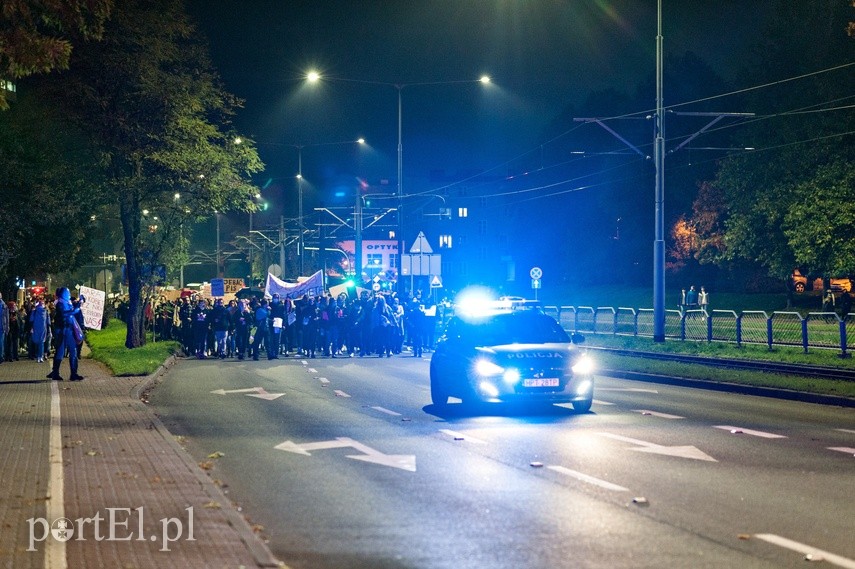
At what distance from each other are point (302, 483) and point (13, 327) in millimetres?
25835

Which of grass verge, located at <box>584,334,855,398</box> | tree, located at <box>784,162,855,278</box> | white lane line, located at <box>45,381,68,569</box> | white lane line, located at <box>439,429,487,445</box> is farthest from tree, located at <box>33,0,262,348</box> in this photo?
tree, located at <box>784,162,855,278</box>

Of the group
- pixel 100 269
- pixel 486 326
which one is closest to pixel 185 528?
pixel 486 326

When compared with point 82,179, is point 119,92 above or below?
above

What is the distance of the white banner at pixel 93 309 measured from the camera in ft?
106

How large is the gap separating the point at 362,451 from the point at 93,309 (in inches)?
837

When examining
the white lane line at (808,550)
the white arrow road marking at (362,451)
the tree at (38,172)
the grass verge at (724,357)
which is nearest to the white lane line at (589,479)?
the white arrow road marking at (362,451)

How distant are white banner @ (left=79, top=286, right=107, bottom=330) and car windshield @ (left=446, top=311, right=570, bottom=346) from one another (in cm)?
1618

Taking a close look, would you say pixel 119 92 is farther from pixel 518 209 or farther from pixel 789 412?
pixel 518 209

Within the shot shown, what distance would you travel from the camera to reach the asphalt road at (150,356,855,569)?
784cm

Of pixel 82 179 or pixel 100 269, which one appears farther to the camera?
pixel 100 269

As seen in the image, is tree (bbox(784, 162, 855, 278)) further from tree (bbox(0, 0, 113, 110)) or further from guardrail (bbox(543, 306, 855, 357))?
tree (bbox(0, 0, 113, 110))

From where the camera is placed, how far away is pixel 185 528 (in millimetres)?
8219

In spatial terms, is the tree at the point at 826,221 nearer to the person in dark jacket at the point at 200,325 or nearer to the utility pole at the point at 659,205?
the utility pole at the point at 659,205

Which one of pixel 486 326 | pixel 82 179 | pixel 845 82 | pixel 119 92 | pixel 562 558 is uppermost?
pixel 845 82
